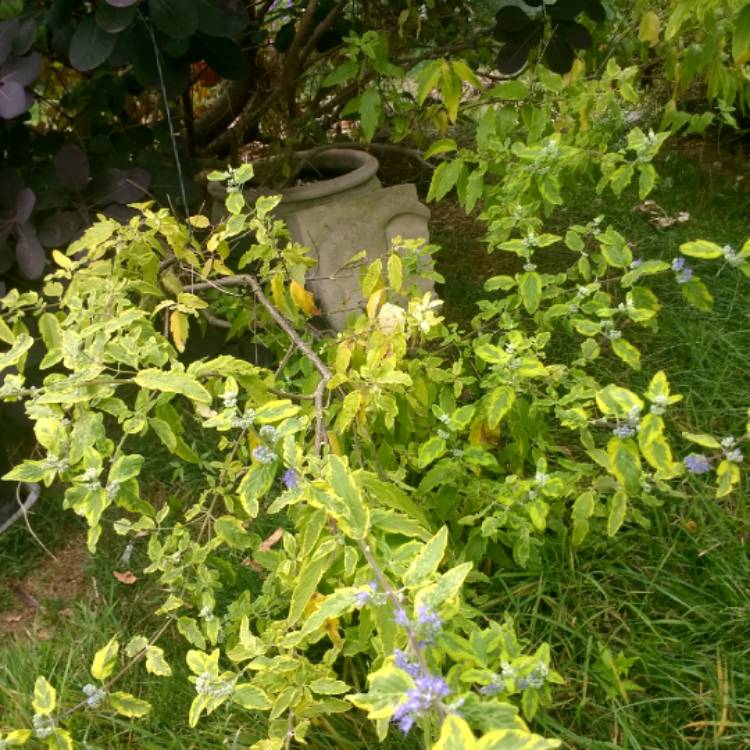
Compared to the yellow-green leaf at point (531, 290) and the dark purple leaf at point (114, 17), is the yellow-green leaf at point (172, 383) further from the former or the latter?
the dark purple leaf at point (114, 17)

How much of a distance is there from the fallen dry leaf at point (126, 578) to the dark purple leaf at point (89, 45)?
1.00m

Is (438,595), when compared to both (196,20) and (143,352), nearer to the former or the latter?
(143,352)

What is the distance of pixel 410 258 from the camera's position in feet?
5.48

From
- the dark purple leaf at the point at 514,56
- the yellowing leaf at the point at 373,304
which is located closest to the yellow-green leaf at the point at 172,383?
the yellowing leaf at the point at 373,304

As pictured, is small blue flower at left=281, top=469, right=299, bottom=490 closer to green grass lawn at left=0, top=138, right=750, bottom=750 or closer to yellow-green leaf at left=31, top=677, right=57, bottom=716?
yellow-green leaf at left=31, top=677, right=57, bottom=716

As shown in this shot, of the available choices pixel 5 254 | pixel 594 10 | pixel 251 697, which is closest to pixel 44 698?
pixel 251 697

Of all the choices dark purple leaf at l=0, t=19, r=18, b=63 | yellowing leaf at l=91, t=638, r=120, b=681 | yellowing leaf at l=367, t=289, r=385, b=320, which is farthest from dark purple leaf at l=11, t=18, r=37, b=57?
yellowing leaf at l=91, t=638, r=120, b=681


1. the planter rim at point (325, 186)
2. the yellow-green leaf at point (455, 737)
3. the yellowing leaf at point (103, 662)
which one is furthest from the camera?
the planter rim at point (325, 186)

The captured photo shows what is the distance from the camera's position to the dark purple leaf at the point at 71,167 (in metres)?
1.72

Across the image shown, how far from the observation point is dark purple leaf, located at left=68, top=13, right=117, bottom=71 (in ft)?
4.91

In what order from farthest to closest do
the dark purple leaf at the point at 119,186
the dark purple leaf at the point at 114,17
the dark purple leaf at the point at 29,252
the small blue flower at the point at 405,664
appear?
the dark purple leaf at the point at 119,186 → the dark purple leaf at the point at 29,252 → the dark purple leaf at the point at 114,17 → the small blue flower at the point at 405,664

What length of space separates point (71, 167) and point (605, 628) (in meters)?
1.36

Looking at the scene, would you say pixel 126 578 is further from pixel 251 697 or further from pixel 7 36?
pixel 7 36

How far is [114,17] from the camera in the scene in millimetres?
1459
